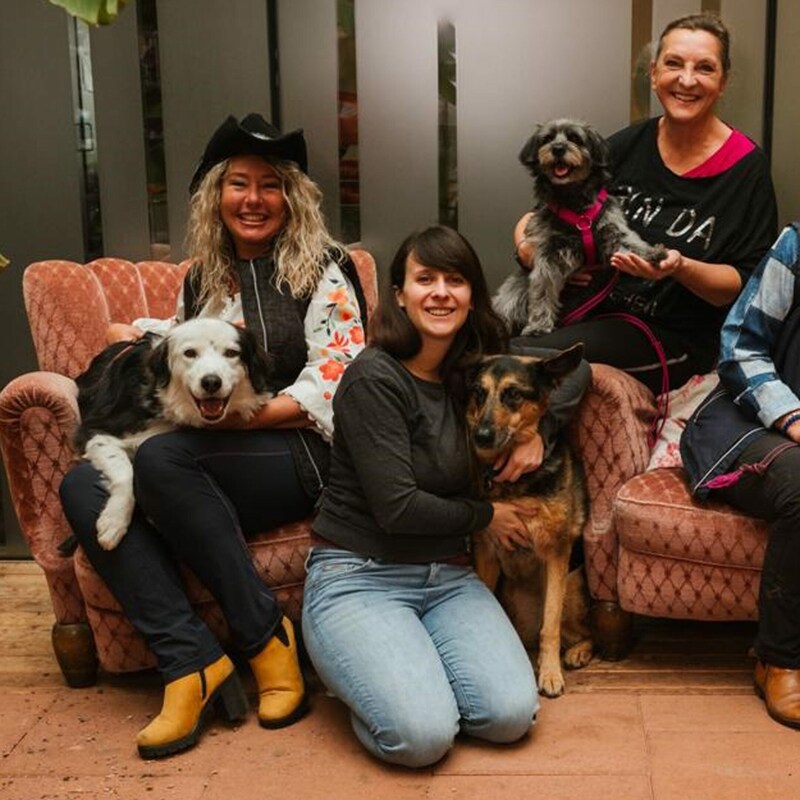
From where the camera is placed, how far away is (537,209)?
2916 millimetres

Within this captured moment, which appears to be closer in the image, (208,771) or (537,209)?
(208,771)

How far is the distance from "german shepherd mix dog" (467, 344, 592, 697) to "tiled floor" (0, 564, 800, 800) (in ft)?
0.37

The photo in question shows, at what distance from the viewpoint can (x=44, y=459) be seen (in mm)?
2492

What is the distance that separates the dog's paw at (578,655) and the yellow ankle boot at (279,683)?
69 cm

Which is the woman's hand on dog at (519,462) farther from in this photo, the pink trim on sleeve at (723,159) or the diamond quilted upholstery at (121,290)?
the diamond quilted upholstery at (121,290)

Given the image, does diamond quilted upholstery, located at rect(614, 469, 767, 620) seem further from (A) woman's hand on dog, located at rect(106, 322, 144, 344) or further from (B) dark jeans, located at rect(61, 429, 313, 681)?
(A) woman's hand on dog, located at rect(106, 322, 144, 344)

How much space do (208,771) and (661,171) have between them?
6.29 ft

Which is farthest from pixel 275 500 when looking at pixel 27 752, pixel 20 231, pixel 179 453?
pixel 20 231

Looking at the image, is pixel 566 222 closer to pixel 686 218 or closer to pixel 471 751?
pixel 686 218

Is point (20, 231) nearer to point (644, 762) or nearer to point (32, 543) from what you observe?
point (32, 543)

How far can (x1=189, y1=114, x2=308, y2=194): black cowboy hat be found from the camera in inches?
99.5

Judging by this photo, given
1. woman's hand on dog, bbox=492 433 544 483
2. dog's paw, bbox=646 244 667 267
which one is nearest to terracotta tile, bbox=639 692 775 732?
woman's hand on dog, bbox=492 433 544 483

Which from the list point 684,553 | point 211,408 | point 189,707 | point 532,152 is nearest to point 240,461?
point 211,408

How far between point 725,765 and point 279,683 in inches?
38.8
